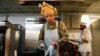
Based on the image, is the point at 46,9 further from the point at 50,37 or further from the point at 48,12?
the point at 50,37

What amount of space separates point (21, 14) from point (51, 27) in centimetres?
428

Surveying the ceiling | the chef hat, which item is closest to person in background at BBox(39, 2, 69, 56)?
the chef hat

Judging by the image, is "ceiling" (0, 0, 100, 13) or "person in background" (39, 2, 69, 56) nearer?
"person in background" (39, 2, 69, 56)

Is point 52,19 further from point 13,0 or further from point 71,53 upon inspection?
point 13,0

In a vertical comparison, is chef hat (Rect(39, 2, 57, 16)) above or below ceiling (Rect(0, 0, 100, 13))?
below

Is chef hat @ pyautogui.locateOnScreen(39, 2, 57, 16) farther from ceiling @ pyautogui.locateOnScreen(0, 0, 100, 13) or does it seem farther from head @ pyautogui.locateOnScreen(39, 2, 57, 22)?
ceiling @ pyautogui.locateOnScreen(0, 0, 100, 13)

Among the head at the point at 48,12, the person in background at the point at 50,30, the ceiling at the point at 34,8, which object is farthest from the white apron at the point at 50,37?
the ceiling at the point at 34,8

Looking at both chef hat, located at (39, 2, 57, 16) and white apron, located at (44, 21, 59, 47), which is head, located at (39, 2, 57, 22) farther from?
white apron, located at (44, 21, 59, 47)

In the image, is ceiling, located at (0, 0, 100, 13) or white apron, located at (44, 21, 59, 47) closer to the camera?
white apron, located at (44, 21, 59, 47)

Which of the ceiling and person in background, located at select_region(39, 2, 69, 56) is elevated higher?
the ceiling

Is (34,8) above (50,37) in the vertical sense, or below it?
above

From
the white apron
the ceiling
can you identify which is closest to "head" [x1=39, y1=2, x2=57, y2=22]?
the white apron

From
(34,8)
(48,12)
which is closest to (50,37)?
(48,12)

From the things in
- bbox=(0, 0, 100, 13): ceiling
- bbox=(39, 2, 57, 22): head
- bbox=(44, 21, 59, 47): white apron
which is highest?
bbox=(0, 0, 100, 13): ceiling
